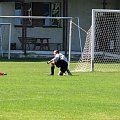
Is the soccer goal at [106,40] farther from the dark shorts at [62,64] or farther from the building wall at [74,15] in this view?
the building wall at [74,15]

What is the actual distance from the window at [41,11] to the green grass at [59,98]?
21.2m

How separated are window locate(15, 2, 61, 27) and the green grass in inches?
833

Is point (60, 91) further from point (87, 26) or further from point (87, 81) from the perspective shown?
point (87, 26)

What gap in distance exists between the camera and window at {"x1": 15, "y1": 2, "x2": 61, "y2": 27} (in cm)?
4134

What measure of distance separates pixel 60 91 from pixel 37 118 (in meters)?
4.89

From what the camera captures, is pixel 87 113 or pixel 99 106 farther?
pixel 99 106

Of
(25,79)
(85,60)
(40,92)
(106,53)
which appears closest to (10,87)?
(40,92)

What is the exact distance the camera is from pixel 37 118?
10781 mm

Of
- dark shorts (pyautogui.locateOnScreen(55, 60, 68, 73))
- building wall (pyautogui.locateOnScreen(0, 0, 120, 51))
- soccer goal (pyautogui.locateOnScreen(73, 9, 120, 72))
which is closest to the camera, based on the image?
dark shorts (pyautogui.locateOnScreen(55, 60, 68, 73))

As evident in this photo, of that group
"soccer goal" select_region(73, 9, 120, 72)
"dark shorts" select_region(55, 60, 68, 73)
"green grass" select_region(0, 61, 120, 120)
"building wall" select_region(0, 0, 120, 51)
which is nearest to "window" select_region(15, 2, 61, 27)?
"building wall" select_region(0, 0, 120, 51)

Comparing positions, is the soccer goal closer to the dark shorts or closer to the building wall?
the dark shorts

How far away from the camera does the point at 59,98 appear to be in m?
14.0

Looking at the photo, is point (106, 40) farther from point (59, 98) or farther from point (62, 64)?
point (59, 98)

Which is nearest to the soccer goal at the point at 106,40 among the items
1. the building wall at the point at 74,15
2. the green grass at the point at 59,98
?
the building wall at the point at 74,15
